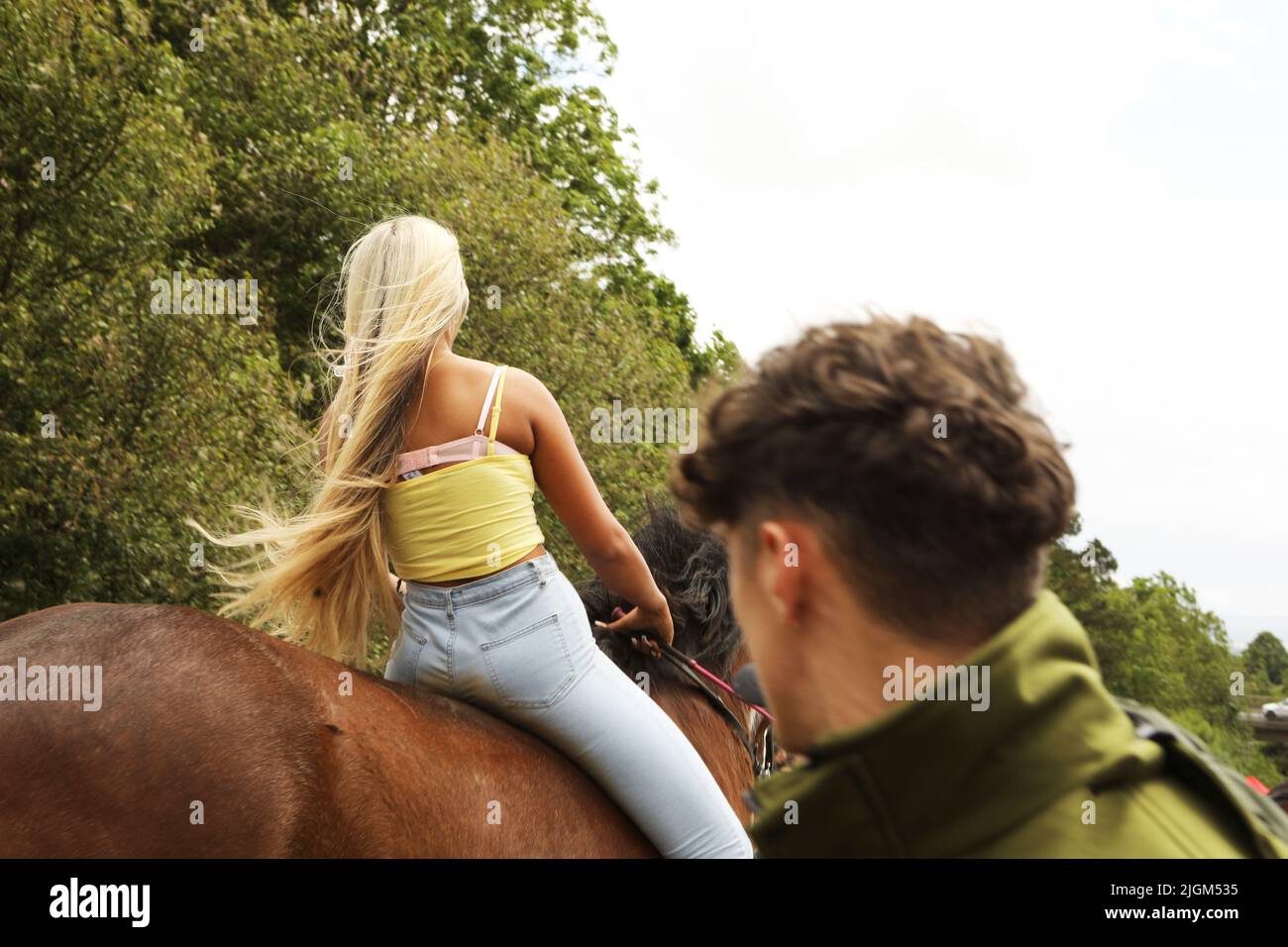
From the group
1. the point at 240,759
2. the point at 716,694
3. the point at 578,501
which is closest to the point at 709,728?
the point at 716,694

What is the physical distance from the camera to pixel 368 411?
11.0 feet

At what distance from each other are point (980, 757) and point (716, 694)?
3.41 meters

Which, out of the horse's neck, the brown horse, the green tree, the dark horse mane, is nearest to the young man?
the brown horse

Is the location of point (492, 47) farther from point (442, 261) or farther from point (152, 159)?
point (442, 261)

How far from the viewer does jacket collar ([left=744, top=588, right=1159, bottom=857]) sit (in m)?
1.12

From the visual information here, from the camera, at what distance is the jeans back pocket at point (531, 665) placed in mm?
3396

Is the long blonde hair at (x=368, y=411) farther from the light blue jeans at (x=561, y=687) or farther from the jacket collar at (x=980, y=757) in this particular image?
the jacket collar at (x=980, y=757)

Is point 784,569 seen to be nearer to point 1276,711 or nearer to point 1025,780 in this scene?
point 1025,780

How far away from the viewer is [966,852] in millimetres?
1154

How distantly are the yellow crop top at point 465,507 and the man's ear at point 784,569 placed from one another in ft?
6.89

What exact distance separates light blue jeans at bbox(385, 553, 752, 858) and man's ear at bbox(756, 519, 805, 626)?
2132mm
